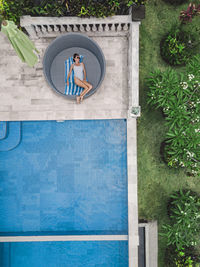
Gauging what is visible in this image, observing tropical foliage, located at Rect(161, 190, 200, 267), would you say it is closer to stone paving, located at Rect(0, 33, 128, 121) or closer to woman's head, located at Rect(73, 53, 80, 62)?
stone paving, located at Rect(0, 33, 128, 121)

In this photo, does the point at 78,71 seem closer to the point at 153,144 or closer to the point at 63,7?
the point at 63,7

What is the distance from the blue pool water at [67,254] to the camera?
529 centimetres

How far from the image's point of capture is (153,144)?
569cm

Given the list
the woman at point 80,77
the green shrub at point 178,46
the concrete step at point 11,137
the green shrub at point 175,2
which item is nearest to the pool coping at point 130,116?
the concrete step at point 11,137

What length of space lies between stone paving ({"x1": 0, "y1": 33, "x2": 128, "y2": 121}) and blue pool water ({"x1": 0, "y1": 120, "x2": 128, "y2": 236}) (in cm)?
28

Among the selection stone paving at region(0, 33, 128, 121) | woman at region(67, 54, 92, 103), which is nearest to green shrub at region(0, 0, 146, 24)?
stone paving at region(0, 33, 128, 121)

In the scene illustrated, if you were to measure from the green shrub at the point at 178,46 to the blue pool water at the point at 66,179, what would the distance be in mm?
2169

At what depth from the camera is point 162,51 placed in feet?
18.3

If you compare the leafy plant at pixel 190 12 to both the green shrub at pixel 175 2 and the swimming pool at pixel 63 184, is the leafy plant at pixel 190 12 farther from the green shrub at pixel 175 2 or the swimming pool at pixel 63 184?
the swimming pool at pixel 63 184

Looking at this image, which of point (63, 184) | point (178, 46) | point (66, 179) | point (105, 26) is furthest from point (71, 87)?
point (178, 46)

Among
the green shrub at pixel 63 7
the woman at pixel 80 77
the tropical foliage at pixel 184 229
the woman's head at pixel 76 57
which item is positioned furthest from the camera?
the woman at pixel 80 77

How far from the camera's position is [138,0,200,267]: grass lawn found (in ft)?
18.6

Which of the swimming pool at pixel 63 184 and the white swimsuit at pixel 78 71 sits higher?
the white swimsuit at pixel 78 71

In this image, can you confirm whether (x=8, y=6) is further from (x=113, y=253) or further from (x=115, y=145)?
(x=113, y=253)
